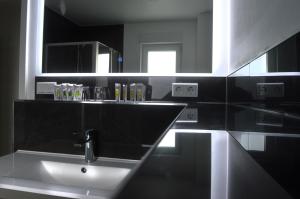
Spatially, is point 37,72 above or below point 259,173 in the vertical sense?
above

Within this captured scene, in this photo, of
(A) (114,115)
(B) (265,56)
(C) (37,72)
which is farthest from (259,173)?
(C) (37,72)

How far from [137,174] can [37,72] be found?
5.65 feet

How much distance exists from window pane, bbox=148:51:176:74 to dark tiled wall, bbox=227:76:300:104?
386mm

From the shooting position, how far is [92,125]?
4.28ft

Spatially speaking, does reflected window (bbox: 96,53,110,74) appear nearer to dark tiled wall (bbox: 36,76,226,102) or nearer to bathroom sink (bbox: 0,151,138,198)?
dark tiled wall (bbox: 36,76,226,102)

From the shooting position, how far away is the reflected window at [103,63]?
1.65 m

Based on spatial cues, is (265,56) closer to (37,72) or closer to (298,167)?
(298,167)

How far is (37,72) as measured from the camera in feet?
5.66

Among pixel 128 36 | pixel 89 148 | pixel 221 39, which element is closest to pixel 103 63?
pixel 128 36

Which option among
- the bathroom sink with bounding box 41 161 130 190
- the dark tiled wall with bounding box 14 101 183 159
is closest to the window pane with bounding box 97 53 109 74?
the dark tiled wall with bounding box 14 101 183 159

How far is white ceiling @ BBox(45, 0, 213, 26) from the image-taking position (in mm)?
1609

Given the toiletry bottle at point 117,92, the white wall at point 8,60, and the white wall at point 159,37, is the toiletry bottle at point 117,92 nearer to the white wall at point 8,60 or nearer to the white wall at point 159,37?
the white wall at point 159,37

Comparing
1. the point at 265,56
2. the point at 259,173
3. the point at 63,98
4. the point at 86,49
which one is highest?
the point at 86,49

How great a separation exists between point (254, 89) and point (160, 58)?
0.80 m
